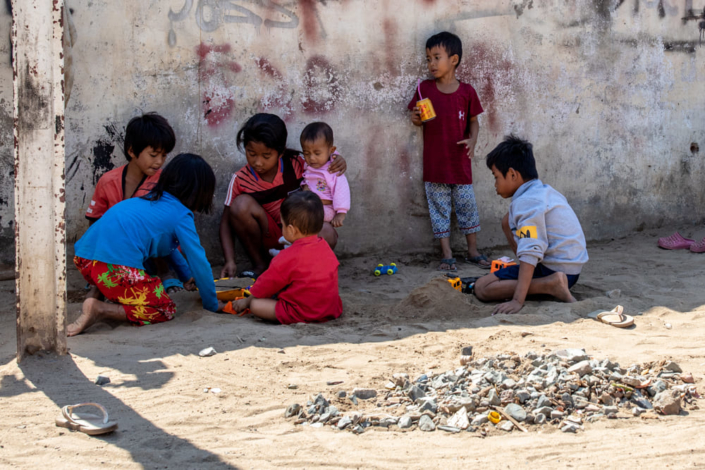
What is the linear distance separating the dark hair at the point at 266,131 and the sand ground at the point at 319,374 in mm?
1154

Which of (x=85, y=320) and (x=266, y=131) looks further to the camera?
(x=266, y=131)

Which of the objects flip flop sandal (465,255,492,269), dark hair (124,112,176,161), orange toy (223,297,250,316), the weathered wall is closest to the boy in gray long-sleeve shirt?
flip flop sandal (465,255,492,269)

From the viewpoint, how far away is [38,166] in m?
3.08

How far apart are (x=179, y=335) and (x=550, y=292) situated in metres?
2.19

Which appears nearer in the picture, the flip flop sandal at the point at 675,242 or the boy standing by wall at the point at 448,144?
the boy standing by wall at the point at 448,144

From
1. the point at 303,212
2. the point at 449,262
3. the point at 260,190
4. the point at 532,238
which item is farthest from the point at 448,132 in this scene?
the point at 303,212

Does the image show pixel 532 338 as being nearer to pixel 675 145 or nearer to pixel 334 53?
pixel 334 53

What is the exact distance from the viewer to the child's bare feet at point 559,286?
13.7 feet

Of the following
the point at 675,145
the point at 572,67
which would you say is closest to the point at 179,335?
the point at 572,67

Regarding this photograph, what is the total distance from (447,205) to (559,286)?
1648 millimetres

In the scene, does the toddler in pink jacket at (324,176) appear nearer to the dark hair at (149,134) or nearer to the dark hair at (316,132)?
the dark hair at (316,132)

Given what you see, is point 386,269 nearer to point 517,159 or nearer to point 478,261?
point 478,261

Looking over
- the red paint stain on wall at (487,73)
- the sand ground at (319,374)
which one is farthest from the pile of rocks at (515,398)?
the red paint stain on wall at (487,73)

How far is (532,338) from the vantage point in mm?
3486
